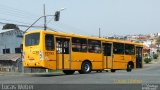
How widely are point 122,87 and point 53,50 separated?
11993mm

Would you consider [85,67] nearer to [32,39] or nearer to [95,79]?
[32,39]

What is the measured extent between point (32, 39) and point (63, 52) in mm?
2099

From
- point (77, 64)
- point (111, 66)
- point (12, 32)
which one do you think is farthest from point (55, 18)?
point (12, 32)

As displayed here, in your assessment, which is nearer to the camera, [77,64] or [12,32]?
[77,64]

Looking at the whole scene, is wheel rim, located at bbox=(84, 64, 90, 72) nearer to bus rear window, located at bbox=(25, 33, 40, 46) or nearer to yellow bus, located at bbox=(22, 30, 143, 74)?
yellow bus, located at bbox=(22, 30, 143, 74)

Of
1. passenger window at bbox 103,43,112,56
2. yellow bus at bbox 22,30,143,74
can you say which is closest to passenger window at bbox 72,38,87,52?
yellow bus at bbox 22,30,143,74

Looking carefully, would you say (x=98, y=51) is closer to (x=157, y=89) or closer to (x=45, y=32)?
(x=45, y=32)

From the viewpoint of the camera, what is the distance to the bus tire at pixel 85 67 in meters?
28.1

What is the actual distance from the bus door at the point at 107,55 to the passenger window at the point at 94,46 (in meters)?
0.77

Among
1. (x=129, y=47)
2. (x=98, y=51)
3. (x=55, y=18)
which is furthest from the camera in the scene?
(x=55, y=18)

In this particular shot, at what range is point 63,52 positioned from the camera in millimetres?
26500

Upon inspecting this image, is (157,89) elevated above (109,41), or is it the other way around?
(109,41)

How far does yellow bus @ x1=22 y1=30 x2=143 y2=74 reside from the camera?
25.5 meters

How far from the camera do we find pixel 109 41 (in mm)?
31188
